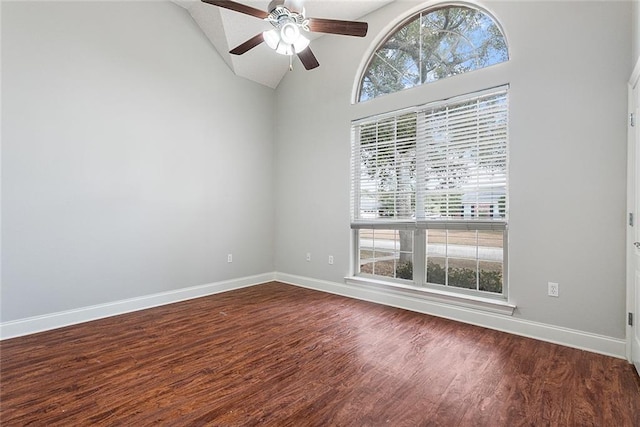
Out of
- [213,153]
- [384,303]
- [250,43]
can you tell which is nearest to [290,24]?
[250,43]

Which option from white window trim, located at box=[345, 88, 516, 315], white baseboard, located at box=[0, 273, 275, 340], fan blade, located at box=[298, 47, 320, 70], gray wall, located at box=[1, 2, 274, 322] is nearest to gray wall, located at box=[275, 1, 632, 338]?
white window trim, located at box=[345, 88, 516, 315]

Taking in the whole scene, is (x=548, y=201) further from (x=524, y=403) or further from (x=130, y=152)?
(x=130, y=152)

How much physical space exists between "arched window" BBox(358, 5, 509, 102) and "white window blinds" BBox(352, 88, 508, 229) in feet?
1.28

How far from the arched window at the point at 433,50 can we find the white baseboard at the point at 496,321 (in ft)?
8.34

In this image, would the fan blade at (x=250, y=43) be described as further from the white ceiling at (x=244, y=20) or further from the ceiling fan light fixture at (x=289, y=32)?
the white ceiling at (x=244, y=20)

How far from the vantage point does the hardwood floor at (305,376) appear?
1.71 meters

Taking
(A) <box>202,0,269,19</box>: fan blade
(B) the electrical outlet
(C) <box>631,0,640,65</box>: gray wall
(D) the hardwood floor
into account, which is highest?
(A) <box>202,0,269,19</box>: fan blade

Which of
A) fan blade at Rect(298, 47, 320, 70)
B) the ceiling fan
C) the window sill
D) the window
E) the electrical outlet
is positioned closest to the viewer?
the ceiling fan

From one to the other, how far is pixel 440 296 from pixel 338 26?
9.25 ft

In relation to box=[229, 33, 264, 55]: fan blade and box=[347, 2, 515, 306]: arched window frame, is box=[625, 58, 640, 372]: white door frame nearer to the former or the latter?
box=[347, 2, 515, 306]: arched window frame

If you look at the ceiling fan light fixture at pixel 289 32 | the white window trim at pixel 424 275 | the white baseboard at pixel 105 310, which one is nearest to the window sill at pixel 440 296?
the white window trim at pixel 424 275

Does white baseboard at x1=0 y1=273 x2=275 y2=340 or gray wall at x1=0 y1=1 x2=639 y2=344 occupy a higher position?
gray wall at x1=0 y1=1 x2=639 y2=344

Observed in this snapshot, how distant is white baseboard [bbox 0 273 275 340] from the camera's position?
2827 millimetres

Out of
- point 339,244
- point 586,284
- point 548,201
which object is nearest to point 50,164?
point 339,244
